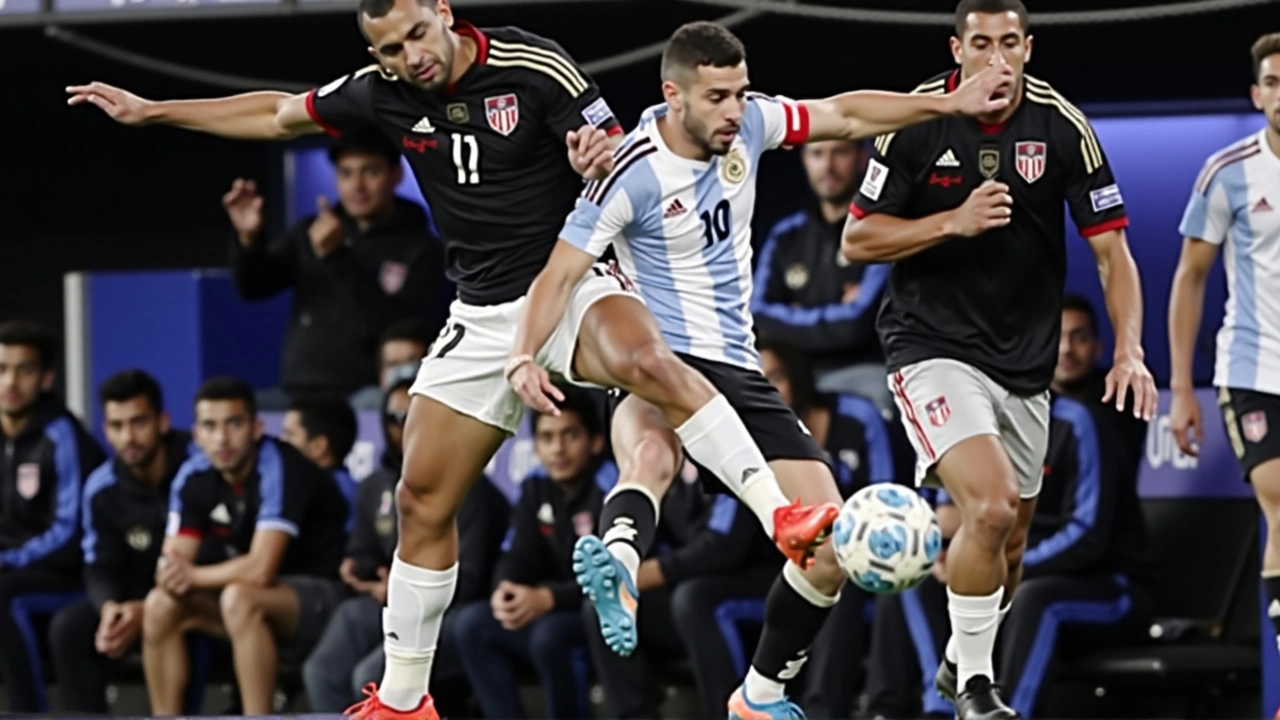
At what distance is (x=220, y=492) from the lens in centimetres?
1010

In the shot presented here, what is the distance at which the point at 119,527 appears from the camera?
10305 millimetres

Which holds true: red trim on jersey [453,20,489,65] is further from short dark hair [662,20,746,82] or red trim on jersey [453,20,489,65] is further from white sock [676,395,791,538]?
white sock [676,395,791,538]

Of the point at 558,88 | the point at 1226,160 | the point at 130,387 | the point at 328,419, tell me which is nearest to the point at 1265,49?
the point at 1226,160

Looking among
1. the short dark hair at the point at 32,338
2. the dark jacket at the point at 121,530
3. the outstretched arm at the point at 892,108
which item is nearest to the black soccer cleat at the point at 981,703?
the outstretched arm at the point at 892,108

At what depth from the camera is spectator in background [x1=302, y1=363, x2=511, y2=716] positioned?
962cm

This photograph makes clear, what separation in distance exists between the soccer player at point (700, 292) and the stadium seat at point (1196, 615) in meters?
2.32

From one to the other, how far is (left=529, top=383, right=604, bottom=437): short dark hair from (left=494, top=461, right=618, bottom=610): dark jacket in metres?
0.16

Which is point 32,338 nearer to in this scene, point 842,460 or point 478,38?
point 842,460

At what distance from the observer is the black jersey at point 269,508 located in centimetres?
995

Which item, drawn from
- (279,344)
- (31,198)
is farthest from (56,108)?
(279,344)

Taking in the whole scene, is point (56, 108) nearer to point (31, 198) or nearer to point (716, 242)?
point (31, 198)

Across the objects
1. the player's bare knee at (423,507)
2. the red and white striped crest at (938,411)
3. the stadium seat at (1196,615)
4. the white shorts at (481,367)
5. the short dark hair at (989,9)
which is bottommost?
the stadium seat at (1196,615)

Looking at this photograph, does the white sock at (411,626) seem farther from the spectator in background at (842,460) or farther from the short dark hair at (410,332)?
the short dark hair at (410,332)

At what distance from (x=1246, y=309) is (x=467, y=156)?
257 cm
